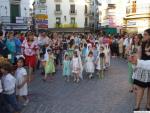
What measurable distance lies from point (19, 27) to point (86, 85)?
35.9m

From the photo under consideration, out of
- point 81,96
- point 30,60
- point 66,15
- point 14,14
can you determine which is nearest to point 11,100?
point 81,96

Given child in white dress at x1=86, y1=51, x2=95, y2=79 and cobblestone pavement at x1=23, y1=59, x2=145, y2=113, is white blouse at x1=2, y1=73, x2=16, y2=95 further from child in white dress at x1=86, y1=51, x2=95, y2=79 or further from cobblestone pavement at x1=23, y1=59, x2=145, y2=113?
child in white dress at x1=86, y1=51, x2=95, y2=79

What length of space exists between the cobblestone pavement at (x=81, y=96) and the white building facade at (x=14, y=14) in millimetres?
33408

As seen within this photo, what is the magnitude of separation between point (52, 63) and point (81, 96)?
422 cm

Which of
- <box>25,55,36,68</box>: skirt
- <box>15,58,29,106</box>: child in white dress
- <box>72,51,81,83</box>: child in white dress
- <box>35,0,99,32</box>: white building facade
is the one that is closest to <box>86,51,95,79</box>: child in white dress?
<box>72,51,81,83</box>: child in white dress

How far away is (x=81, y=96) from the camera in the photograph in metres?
11.9

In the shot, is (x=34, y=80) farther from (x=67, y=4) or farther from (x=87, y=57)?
(x=67, y=4)

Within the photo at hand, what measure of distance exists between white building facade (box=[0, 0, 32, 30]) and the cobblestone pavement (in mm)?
33408

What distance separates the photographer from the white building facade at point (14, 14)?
4853 cm

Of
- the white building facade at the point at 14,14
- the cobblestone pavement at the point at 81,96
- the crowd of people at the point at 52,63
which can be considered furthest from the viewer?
the white building facade at the point at 14,14

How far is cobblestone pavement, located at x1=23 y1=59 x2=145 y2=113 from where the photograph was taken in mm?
10148

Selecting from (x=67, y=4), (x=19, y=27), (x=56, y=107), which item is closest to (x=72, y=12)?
(x=67, y=4)

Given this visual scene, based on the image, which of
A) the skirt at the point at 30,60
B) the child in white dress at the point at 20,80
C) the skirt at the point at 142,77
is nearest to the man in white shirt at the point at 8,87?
the child in white dress at the point at 20,80

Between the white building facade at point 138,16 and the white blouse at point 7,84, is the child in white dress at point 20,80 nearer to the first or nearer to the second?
the white blouse at point 7,84
